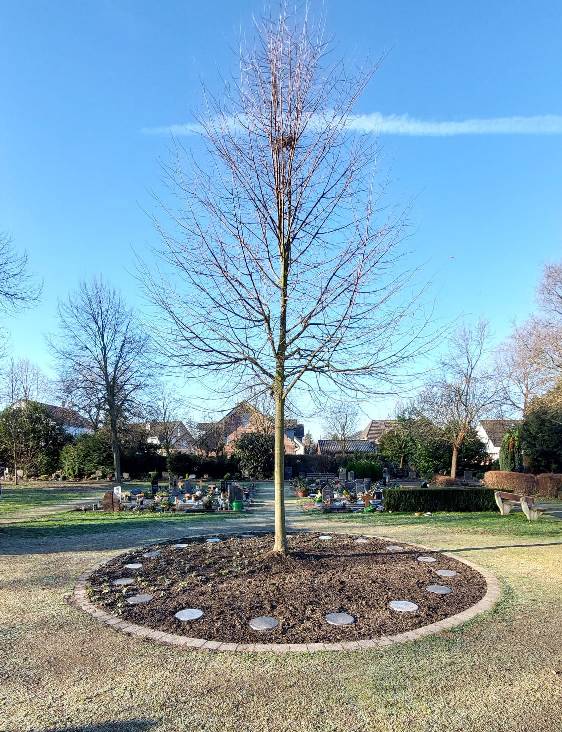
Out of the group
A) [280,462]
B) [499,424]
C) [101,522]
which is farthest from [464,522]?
[499,424]

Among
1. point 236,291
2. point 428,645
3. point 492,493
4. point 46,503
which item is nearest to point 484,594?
point 428,645

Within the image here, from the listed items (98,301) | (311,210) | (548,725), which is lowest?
(548,725)

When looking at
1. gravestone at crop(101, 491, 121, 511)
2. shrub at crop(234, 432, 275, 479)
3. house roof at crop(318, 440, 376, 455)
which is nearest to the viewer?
gravestone at crop(101, 491, 121, 511)

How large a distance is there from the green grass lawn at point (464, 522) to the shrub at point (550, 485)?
6.99 m

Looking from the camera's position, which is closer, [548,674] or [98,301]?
[548,674]

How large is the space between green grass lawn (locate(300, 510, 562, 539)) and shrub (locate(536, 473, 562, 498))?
22.9 feet

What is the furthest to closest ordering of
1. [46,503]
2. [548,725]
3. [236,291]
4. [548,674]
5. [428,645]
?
1. [46,503]
2. [236,291]
3. [428,645]
4. [548,674]
5. [548,725]

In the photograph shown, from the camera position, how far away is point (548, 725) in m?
3.17

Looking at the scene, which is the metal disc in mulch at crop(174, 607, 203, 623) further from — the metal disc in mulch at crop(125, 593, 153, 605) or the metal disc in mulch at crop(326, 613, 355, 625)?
the metal disc in mulch at crop(326, 613, 355, 625)

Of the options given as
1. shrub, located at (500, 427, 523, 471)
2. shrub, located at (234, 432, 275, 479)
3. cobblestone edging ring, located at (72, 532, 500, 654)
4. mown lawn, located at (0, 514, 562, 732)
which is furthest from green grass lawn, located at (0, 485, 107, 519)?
shrub, located at (500, 427, 523, 471)

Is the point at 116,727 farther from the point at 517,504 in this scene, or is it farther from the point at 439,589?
the point at 517,504

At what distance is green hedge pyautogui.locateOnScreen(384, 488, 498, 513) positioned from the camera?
580 inches

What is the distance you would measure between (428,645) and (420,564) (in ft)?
9.01

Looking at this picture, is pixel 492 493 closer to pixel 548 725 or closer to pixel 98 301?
pixel 548 725
